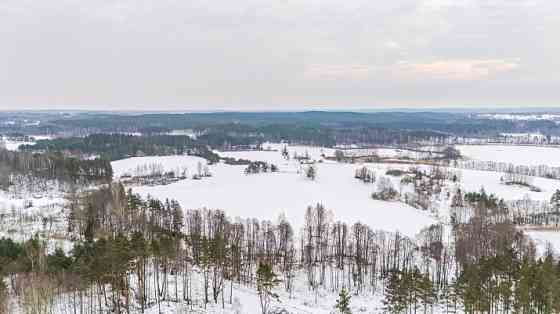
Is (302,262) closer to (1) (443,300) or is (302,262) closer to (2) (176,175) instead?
(1) (443,300)

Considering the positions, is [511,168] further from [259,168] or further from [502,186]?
[259,168]

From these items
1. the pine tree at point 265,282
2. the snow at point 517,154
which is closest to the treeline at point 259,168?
the snow at point 517,154

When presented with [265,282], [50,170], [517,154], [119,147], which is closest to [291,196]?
[50,170]

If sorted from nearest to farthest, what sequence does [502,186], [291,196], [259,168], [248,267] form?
1. [248,267]
2. [291,196]
3. [502,186]
4. [259,168]

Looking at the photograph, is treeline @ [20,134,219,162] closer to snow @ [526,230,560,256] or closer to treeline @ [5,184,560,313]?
treeline @ [5,184,560,313]

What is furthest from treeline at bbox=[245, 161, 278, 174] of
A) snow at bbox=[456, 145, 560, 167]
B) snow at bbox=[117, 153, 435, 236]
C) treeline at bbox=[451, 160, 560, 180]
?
snow at bbox=[456, 145, 560, 167]

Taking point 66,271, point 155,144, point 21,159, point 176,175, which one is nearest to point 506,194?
point 176,175
